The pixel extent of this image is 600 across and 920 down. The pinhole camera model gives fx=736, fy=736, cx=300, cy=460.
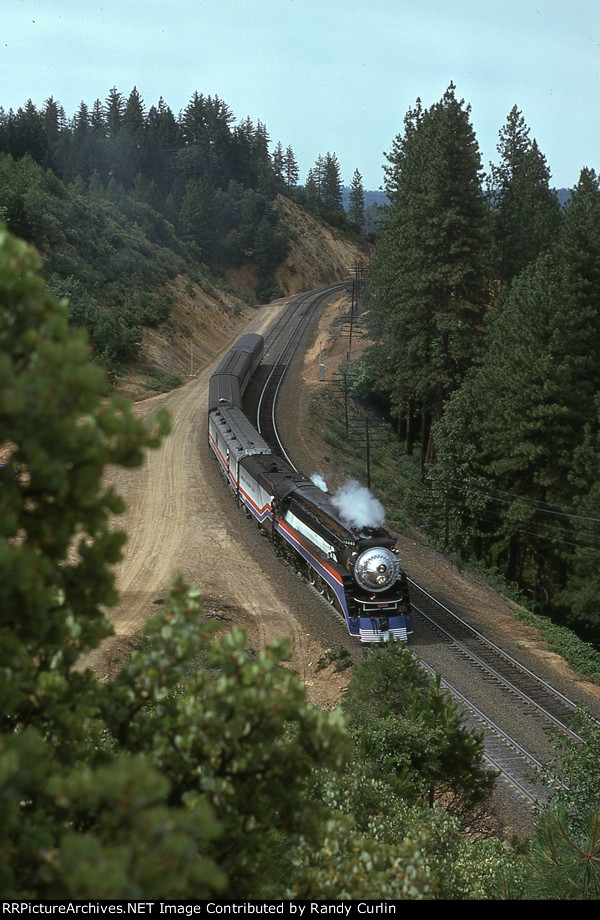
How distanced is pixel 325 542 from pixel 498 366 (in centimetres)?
1804

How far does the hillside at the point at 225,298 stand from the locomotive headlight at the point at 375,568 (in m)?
31.5

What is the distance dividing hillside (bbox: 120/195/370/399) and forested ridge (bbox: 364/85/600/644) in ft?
57.5

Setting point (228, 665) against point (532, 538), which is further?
point (532, 538)

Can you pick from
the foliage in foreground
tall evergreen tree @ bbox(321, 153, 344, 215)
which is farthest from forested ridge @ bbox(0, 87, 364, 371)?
the foliage in foreground

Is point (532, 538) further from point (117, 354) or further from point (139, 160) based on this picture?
point (139, 160)

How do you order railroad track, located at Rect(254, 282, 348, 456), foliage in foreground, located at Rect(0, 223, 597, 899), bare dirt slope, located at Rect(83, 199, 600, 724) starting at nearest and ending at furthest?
foliage in foreground, located at Rect(0, 223, 597, 899), bare dirt slope, located at Rect(83, 199, 600, 724), railroad track, located at Rect(254, 282, 348, 456)

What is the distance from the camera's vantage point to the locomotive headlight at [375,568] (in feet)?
70.1

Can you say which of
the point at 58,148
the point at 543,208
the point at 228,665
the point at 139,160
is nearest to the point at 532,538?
the point at 543,208

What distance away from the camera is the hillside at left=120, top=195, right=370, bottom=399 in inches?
2299

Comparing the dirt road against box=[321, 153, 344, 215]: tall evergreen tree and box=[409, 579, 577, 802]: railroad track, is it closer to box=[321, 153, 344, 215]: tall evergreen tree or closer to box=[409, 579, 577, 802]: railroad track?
box=[409, 579, 577, 802]: railroad track

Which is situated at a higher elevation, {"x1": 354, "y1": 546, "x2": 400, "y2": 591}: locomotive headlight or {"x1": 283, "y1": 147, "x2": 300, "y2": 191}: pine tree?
{"x1": 283, "y1": 147, "x2": 300, "y2": 191}: pine tree

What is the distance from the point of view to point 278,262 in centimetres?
10438

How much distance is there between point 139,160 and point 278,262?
22870 millimetres

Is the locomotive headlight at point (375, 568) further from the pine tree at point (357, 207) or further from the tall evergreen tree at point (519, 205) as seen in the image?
the pine tree at point (357, 207)
